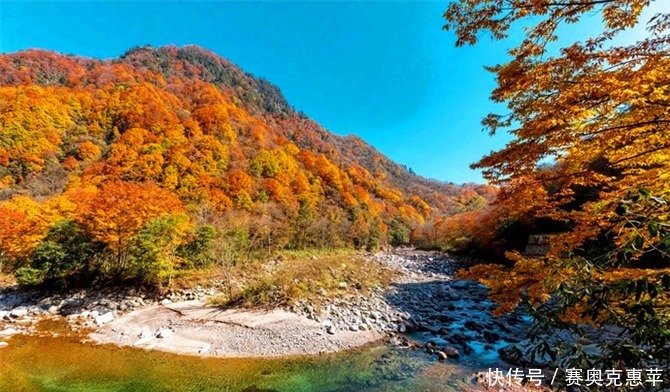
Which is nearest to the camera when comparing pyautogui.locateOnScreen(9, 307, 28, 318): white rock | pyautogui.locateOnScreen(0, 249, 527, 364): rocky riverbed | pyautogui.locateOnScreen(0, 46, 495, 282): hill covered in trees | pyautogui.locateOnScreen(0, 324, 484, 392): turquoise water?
pyautogui.locateOnScreen(0, 324, 484, 392): turquoise water

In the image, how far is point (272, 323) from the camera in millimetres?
9719

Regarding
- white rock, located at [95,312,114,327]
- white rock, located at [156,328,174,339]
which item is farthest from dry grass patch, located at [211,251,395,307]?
white rock, located at [95,312,114,327]

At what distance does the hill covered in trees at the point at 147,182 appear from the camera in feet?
42.8

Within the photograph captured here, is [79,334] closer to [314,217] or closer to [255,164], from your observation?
[314,217]

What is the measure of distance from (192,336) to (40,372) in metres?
3.35

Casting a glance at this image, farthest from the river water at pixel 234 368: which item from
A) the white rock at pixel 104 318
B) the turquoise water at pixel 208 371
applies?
the white rock at pixel 104 318

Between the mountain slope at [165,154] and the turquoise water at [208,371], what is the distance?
8.51 meters

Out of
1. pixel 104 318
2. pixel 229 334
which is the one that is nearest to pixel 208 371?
pixel 229 334

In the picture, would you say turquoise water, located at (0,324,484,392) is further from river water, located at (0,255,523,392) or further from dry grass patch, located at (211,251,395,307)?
dry grass patch, located at (211,251,395,307)

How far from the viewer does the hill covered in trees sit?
513 inches

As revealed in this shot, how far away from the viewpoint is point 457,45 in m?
3.96

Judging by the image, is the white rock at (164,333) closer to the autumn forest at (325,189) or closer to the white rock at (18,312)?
the autumn forest at (325,189)

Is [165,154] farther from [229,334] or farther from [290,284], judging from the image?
[229,334]

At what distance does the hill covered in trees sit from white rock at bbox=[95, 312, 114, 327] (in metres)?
2.54
